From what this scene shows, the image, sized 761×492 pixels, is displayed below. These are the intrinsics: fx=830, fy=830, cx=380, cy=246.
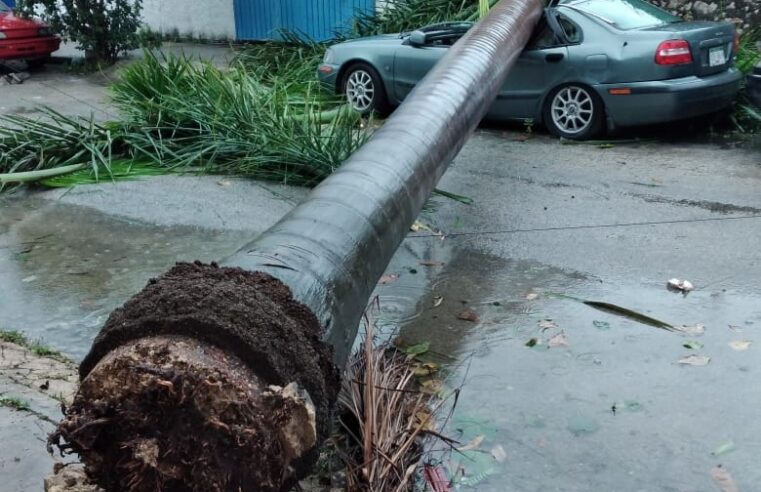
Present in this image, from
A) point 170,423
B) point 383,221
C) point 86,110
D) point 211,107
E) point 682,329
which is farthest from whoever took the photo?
point 86,110

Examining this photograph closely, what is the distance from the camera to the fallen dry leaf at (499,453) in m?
3.53

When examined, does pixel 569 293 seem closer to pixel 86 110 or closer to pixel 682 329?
pixel 682 329

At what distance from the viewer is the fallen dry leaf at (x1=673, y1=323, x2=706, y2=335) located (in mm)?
4574

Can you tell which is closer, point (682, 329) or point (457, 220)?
point (682, 329)

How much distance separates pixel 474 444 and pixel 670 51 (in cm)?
601

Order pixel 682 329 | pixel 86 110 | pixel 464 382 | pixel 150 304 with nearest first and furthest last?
pixel 150 304
pixel 464 382
pixel 682 329
pixel 86 110

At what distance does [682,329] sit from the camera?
15.1ft

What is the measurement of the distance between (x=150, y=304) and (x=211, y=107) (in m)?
5.84

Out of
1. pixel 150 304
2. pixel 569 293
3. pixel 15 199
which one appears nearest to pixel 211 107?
pixel 15 199

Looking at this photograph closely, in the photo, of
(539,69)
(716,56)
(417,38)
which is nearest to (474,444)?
(539,69)

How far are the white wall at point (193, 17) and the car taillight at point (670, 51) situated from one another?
37.3 feet

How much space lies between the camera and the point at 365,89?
10461 millimetres

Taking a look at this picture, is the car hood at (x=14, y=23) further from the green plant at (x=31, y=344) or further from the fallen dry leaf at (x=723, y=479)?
the fallen dry leaf at (x=723, y=479)

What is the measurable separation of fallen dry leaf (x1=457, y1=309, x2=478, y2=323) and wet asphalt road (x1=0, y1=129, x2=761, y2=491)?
0.16 ft
